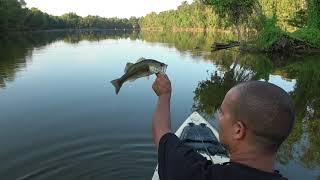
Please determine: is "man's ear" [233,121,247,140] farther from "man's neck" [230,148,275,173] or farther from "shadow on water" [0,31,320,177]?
"shadow on water" [0,31,320,177]

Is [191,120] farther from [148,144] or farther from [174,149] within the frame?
[174,149]

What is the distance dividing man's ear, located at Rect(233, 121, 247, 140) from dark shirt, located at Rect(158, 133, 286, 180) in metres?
0.18

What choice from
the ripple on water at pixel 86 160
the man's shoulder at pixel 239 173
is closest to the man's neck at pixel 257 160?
the man's shoulder at pixel 239 173

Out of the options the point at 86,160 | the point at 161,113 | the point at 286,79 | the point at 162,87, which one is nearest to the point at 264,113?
the point at 161,113

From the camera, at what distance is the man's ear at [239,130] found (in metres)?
2.54

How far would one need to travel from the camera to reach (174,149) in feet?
8.57

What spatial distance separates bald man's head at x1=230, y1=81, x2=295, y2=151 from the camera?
2451 mm

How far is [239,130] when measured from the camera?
257 cm

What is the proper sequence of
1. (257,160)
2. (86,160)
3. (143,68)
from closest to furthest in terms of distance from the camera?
(257,160), (143,68), (86,160)

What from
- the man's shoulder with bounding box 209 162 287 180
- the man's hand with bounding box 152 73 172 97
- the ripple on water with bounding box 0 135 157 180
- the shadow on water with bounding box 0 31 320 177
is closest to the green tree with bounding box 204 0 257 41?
the shadow on water with bounding box 0 31 320 177

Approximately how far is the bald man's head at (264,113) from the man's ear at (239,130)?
0.03m

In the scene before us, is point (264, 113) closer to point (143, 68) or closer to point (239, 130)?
point (239, 130)

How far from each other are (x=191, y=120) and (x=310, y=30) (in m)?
41.3

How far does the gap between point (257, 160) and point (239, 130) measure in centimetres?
22
